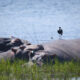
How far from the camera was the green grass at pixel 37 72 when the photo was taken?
23.6ft

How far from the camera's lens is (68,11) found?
2145 cm

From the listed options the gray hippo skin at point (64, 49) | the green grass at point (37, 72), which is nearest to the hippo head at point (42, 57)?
the gray hippo skin at point (64, 49)

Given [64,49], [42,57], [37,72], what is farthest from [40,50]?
[37,72]

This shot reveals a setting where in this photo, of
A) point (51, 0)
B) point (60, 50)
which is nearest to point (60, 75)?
point (60, 50)

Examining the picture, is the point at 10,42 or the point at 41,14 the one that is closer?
the point at 10,42

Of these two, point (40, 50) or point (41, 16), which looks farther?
point (41, 16)

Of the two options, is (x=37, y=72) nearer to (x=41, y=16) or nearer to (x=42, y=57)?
(x=42, y=57)

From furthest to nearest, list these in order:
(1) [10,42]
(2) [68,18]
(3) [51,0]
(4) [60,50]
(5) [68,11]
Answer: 1. (3) [51,0]
2. (5) [68,11]
3. (2) [68,18]
4. (1) [10,42]
5. (4) [60,50]

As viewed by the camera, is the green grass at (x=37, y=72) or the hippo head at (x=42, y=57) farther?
the hippo head at (x=42, y=57)

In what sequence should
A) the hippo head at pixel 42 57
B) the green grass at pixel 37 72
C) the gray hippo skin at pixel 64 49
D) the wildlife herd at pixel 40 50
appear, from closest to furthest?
the green grass at pixel 37 72 → the hippo head at pixel 42 57 → the wildlife herd at pixel 40 50 → the gray hippo skin at pixel 64 49

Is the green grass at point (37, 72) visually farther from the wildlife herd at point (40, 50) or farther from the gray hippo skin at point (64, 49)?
the gray hippo skin at point (64, 49)

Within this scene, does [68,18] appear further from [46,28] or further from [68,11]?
[46,28]

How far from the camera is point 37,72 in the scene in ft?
24.8

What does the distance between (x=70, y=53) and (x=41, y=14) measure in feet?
30.3
